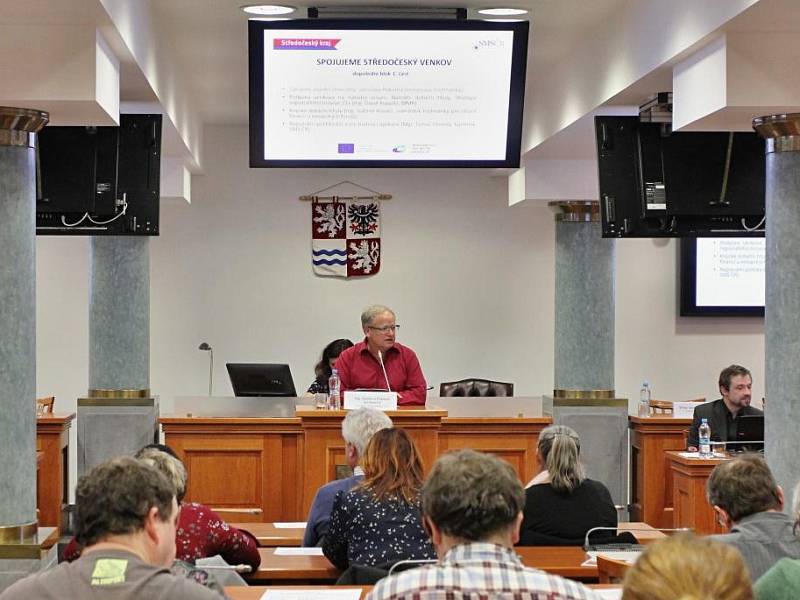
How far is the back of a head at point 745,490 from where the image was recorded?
379 centimetres

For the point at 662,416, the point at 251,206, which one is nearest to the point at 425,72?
the point at 662,416

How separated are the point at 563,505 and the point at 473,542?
2.64 meters

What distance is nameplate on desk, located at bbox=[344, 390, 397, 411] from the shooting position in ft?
24.3

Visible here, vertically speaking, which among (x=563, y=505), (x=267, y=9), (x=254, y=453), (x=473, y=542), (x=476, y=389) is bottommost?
(x=254, y=453)

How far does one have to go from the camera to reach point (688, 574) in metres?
1.90

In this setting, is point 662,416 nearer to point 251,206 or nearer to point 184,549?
point 251,206

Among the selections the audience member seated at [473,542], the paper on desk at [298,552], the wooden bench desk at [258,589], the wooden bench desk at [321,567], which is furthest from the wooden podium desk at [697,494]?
the audience member seated at [473,542]

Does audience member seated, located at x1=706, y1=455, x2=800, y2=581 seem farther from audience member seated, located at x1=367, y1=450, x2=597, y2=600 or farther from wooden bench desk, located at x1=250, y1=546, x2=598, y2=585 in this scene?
audience member seated, located at x1=367, y1=450, x2=597, y2=600

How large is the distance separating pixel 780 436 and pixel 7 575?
3550mm

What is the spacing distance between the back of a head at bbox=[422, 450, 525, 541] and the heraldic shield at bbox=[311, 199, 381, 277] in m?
9.26

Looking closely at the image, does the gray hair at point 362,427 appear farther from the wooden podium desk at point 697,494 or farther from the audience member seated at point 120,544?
the wooden podium desk at point 697,494

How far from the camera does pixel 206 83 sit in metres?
9.55

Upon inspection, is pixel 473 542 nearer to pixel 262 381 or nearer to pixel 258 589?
pixel 258 589

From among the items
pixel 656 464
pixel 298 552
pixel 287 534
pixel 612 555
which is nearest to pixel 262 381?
pixel 656 464
